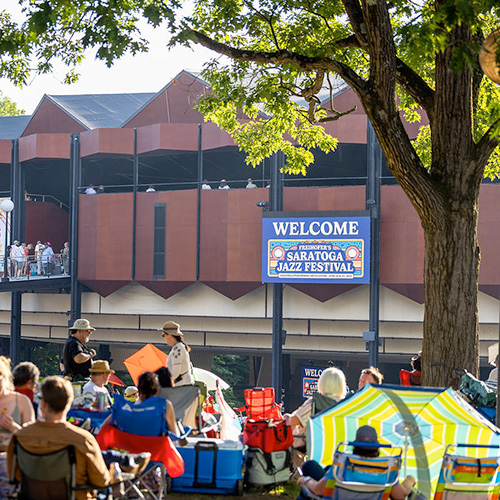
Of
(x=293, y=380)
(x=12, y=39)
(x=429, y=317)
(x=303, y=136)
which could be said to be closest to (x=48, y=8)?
(x=12, y=39)

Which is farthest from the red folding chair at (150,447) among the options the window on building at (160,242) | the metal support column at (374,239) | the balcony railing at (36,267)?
the balcony railing at (36,267)

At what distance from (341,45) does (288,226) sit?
14.7m

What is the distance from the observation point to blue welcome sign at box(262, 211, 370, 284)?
25.5m

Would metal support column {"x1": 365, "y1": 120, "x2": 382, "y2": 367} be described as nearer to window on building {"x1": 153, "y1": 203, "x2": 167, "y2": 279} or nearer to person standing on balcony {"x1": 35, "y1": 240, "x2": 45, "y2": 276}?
window on building {"x1": 153, "y1": 203, "x2": 167, "y2": 279}

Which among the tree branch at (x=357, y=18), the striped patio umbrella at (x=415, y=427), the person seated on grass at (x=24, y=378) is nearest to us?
the striped patio umbrella at (x=415, y=427)

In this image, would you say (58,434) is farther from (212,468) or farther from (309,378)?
(309,378)

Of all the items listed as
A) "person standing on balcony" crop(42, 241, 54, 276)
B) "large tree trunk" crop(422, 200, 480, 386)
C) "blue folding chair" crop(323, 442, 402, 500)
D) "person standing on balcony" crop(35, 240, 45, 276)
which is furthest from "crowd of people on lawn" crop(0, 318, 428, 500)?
"person standing on balcony" crop(42, 241, 54, 276)

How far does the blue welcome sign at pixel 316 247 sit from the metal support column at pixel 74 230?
7.32m

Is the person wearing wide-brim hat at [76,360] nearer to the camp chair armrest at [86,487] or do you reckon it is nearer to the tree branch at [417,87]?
the camp chair armrest at [86,487]

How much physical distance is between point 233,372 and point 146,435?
2645cm

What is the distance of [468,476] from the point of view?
255 inches

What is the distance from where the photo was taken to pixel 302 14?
1338cm

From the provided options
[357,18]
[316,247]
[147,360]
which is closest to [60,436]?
[357,18]

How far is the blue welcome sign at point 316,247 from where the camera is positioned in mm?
25516
